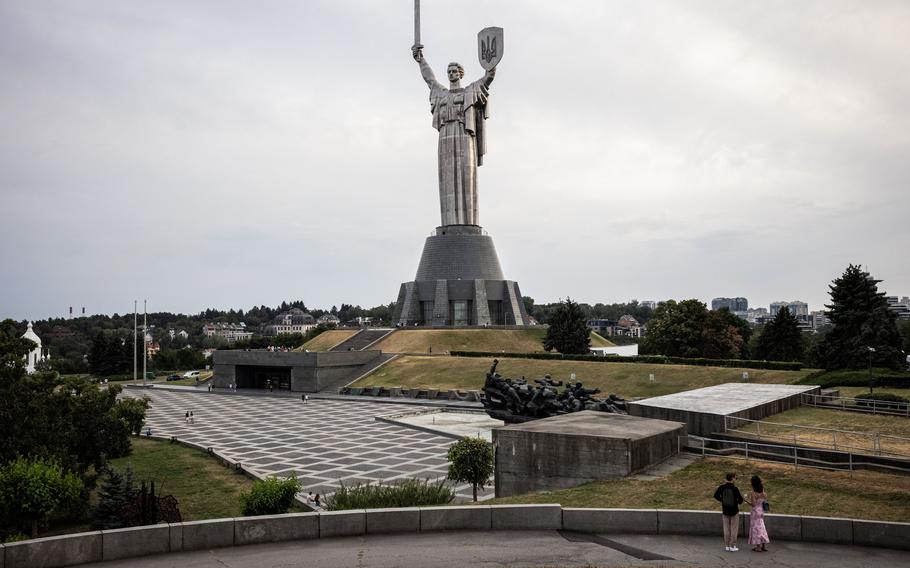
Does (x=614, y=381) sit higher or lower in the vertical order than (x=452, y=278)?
lower

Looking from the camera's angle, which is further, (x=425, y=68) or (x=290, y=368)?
(x=425, y=68)

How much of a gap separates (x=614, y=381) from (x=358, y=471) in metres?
22.3

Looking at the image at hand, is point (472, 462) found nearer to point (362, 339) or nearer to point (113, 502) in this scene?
point (113, 502)

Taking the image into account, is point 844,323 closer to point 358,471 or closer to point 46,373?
point 358,471

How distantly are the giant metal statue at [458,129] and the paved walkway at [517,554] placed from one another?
5718 cm

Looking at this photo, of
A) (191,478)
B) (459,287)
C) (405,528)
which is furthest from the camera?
(459,287)

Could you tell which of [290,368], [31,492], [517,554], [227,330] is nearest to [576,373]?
[290,368]

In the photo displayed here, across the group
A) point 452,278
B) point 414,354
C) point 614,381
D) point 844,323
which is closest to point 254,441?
point 614,381

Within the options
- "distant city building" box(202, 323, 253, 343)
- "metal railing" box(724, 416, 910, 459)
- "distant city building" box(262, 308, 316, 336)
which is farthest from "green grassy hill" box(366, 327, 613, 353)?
"distant city building" box(202, 323, 253, 343)

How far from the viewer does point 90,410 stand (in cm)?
1927

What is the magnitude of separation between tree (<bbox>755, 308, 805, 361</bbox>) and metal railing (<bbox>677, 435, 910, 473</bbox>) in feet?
136

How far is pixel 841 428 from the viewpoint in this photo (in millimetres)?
18969

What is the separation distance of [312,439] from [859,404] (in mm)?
21623

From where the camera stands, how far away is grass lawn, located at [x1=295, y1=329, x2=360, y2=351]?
6352 cm
